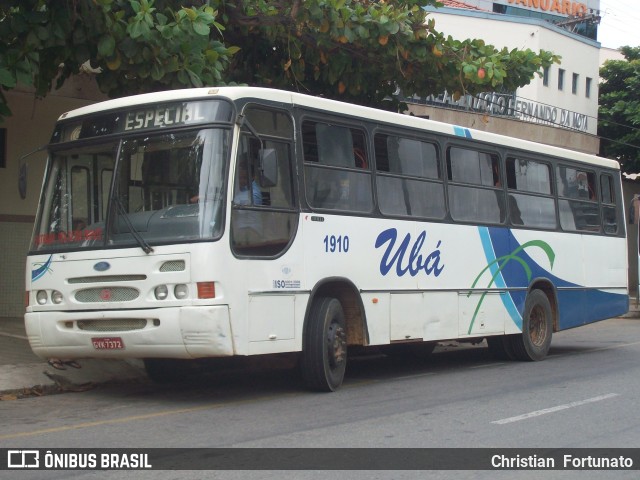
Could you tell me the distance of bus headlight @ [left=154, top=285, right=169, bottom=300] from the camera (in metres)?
8.96

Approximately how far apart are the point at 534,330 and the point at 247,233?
21.7 feet

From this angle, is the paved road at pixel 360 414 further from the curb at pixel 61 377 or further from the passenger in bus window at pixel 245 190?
the passenger in bus window at pixel 245 190

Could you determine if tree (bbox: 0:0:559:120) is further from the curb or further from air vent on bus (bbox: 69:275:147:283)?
the curb

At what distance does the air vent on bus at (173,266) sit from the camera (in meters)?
8.91

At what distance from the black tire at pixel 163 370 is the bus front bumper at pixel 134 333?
1.57m

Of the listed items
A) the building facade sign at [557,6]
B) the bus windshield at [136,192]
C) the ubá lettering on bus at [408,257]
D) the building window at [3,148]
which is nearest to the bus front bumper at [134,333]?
the bus windshield at [136,192]

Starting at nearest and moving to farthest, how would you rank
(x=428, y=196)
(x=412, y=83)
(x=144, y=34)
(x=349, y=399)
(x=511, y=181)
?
(x=349, y=399), (x=144, y=34), (x=428, y=196), (x=511, y=181), (x=412, y=83)

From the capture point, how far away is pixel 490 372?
12.8 m

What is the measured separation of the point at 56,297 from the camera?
31.4ft

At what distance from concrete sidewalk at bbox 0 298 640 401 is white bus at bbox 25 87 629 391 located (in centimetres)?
58

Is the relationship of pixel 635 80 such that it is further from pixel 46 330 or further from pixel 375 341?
pixel 46 330

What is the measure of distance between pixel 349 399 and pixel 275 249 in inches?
70.2

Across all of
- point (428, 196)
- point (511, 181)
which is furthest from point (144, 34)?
point (511, 181)

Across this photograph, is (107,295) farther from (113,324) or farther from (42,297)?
(42,297)
